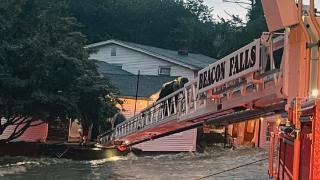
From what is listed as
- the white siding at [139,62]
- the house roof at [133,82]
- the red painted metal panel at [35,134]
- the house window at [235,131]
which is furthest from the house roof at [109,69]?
the house window at [235,131]

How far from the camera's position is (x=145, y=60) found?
1371 inches

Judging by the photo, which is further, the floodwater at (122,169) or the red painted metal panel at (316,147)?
the floodwater at (122,169)

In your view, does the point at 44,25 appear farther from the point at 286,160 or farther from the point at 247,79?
the point at 286,160

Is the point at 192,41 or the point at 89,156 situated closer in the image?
the point at 89,156

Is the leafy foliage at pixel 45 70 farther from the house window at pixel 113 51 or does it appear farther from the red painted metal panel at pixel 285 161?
the red painted metal panel at pixel 285 161

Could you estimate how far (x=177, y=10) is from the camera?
65625mm

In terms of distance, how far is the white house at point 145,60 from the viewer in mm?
33094

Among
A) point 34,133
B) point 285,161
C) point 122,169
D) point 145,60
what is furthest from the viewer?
point 145,60

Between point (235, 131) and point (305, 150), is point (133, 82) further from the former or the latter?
point (305, 150)

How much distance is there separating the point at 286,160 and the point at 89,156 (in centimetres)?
1734

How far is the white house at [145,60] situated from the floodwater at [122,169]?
11078mm

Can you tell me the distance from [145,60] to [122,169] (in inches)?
A: 678

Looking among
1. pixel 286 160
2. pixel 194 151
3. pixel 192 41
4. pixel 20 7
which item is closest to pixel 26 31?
pixel 20 7

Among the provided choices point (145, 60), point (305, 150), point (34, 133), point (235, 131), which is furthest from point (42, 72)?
point (235, 131)
